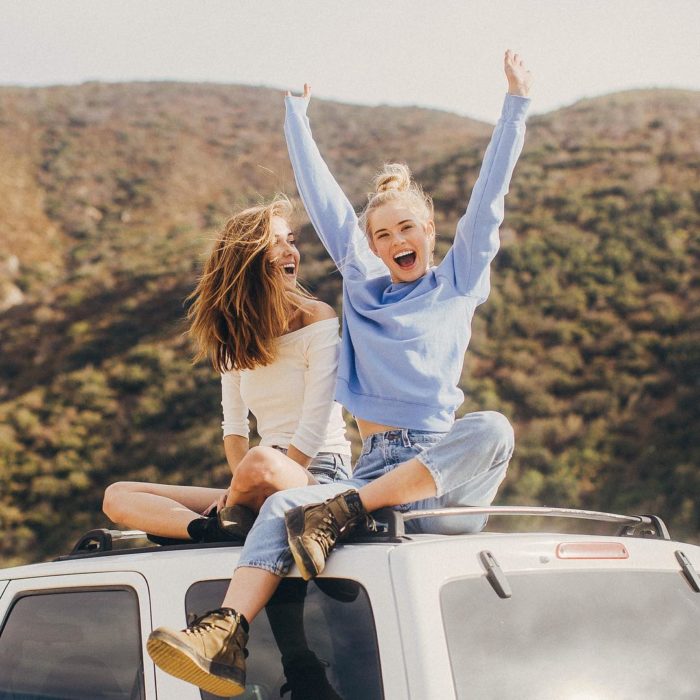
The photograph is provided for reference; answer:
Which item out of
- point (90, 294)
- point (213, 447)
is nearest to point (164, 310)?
point (90, 294)

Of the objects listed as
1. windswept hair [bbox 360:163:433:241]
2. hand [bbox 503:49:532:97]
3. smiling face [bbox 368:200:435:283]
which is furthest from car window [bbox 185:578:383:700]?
hand [bbox 503:49:532:97]

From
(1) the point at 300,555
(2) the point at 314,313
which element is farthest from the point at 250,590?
(2) the point at 314,313

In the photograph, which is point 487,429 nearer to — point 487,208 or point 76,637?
point 487,208

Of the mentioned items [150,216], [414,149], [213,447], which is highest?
[414,149]

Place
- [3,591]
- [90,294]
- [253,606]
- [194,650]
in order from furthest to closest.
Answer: [90,294] < [3,591] < [253,606] < [194,650]

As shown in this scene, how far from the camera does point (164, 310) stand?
30938 millimetres

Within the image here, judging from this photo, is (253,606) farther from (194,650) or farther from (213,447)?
(213,447)

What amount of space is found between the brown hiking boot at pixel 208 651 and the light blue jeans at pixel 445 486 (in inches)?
7.7

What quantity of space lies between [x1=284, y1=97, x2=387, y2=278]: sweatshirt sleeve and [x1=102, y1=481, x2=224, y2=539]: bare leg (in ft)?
3.84

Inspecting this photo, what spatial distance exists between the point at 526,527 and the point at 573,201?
17034 millimetres

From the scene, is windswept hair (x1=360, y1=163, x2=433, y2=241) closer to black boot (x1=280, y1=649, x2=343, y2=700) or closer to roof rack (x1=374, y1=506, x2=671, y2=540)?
roof rack (x1=374, y1=506, x2=671, y2=540)

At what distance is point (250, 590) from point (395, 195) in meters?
1.92

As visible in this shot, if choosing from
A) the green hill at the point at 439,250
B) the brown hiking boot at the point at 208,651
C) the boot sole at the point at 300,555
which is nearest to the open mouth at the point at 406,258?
the boot sole at the point at 300,555

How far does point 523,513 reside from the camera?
2859mm
